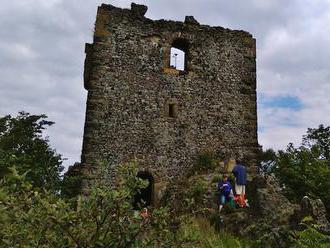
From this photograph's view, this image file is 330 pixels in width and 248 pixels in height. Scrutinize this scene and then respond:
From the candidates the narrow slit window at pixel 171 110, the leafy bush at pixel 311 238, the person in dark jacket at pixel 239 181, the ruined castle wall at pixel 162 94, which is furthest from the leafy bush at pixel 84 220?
the narrow slit window at pixel 171 110

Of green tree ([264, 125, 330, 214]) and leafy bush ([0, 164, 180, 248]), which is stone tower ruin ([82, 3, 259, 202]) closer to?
green tree ([264, 125, 330, 214])

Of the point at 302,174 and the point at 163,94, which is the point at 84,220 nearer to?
the point at 163,94

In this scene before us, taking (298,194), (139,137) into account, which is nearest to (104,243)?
(139,137)

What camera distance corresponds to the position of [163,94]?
1541 centimetres

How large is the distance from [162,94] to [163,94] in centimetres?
4

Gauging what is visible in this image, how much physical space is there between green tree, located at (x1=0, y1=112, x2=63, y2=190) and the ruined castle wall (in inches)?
99.2

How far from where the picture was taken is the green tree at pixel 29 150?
15594 millimetres

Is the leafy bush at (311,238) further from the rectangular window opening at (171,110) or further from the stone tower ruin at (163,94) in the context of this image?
the rectangular window opening at (171,110)

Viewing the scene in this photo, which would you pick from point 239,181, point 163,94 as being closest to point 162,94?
point 163,94

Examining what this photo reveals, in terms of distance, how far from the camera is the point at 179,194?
13.5 meters

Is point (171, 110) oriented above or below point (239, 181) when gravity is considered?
above

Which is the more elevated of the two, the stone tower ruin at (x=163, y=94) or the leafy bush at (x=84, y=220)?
the stone tower ruin at (x=163, y=94)

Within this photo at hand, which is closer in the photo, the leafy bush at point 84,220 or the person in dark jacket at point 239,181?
the leafy bush at point 84,220

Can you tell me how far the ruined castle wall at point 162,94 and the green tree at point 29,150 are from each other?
2520 millimetres
